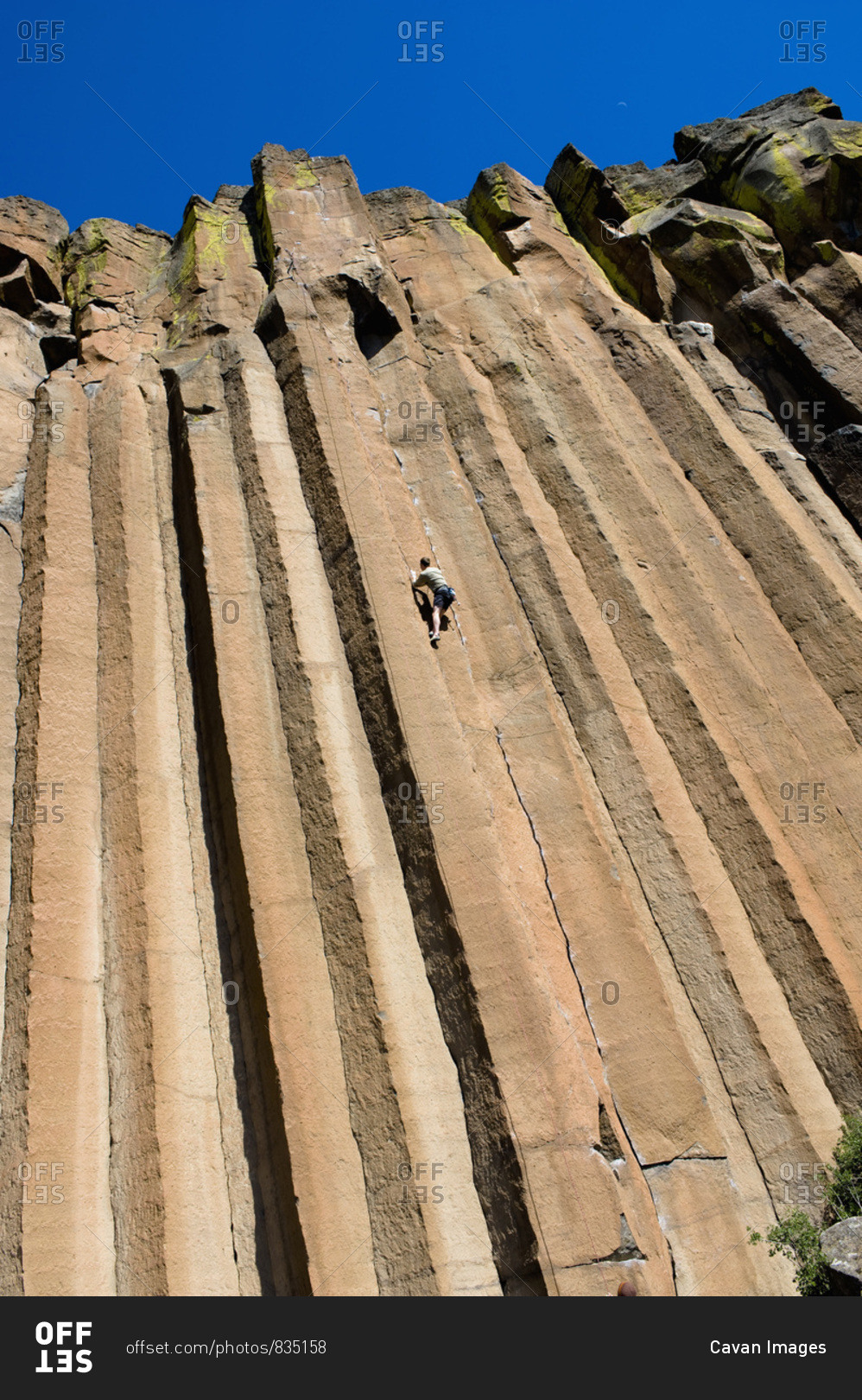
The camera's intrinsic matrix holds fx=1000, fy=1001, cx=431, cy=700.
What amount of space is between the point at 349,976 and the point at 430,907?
0.86 m

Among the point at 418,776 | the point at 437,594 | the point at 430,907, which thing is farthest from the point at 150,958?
the point at 437,594

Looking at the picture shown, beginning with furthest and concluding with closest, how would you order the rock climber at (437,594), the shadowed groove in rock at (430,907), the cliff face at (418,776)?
the rock climber at (437,594) → the cliff face at (418,776) → the shadowed groove in rock at (430,907)

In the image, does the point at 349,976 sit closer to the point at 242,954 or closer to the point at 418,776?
the point at 242,954

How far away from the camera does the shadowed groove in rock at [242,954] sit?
732cm

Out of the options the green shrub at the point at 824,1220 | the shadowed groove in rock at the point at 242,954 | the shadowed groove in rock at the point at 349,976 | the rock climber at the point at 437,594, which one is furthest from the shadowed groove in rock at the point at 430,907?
the green shrub at the point at 824,1220

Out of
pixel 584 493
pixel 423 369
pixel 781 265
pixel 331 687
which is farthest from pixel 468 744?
pixel 781 265

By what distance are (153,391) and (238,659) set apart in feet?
17.9

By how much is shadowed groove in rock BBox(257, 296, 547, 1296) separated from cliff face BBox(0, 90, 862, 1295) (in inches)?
1.5

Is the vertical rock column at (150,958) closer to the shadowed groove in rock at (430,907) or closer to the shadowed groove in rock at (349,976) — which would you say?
the shadowed groove in rock at (349,976)

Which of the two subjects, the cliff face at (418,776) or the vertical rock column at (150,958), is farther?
the cliff face at (418,776)

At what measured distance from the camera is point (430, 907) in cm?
836

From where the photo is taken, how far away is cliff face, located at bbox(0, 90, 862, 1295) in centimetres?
732

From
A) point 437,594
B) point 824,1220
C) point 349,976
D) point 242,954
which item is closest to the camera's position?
point 824,1220

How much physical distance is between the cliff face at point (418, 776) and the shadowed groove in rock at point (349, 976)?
0.04 metres
